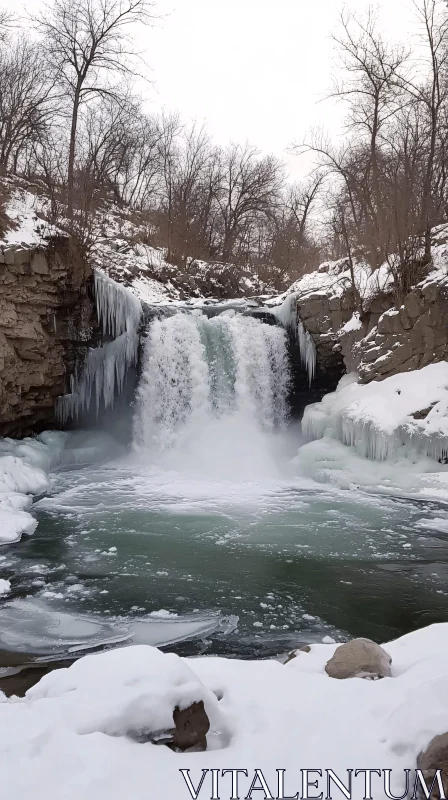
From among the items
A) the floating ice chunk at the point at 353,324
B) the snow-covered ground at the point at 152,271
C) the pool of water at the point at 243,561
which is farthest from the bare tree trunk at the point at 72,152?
the pool of water at the point at 243,561

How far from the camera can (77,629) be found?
4.07 meters

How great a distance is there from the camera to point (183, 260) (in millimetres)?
18297

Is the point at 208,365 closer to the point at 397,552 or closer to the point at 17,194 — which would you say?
the point at 17,194

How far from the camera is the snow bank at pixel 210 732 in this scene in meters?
1.84

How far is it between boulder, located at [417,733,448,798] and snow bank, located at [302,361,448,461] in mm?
7161

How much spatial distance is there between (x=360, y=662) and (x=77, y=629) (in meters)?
2.30

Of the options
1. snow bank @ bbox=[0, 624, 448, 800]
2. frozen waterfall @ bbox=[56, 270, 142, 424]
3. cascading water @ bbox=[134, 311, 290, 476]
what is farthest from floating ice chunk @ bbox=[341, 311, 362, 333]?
snow bank @ bbox=[0, 624, 448, 800]

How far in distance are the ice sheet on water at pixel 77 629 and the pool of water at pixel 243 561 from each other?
5 centimetres

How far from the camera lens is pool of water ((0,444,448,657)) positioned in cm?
427

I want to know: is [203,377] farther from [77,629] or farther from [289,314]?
[77,629]

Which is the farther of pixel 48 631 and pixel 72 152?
pixel 72 152

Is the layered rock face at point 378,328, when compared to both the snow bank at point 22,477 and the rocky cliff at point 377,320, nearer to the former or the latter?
the rocky cliff at point 377,320

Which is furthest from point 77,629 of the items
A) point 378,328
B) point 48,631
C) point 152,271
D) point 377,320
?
point 152,271

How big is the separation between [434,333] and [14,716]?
9.15 m
